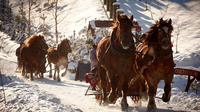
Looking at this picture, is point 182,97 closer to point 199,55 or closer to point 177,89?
point 177,89

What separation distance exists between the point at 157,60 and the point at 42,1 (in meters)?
41.9

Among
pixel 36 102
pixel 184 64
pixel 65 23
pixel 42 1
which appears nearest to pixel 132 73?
pixel 36 102

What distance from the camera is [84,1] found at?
120 feet

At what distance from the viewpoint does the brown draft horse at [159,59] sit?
640 centimetres

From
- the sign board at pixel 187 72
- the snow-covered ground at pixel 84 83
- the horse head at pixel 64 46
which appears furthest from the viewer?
the horse head at pixel 64 46

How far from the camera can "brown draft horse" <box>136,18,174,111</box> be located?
21.0 ft

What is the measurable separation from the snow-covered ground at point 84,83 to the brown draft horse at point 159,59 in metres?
0.79

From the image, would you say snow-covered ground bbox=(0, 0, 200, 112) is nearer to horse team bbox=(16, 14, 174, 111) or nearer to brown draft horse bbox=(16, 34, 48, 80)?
horse team bbox=(16, 14, 174, 111)

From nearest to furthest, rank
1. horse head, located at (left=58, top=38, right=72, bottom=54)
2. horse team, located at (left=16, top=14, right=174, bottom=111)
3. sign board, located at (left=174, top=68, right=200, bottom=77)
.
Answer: horse team, located at (left=16, top=14, right=174, bottom=111) < sign board, located at (left=174, top=68, right=200, bottom=77) < horse head, located at (left=58, top=38, right=72, bottom=54)

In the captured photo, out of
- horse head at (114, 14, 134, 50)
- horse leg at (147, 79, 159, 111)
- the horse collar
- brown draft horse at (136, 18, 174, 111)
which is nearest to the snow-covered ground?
horse leg at (147, 79, 159, 111)

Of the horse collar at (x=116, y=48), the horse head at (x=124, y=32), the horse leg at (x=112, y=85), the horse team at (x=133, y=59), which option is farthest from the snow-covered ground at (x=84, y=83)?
the horse head at (x=124, y=32)

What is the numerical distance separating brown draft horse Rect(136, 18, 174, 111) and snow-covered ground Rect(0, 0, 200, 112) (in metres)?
0.79

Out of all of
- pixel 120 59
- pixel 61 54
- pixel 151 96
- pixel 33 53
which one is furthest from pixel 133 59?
pixel 61 54

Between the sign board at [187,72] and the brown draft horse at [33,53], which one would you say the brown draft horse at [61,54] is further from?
the sign board at [187,72]
